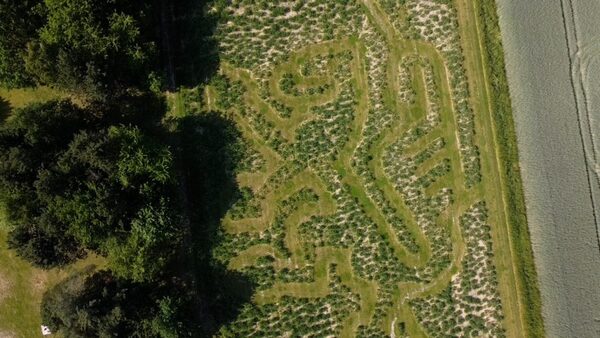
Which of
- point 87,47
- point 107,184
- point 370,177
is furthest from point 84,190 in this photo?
point 370,177

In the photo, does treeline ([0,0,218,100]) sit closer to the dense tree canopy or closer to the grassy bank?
the dense tree canopy

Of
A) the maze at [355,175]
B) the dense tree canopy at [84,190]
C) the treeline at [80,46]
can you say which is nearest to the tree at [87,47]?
the treeline at [80,46]

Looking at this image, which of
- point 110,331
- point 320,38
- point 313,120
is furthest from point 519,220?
point 110,331

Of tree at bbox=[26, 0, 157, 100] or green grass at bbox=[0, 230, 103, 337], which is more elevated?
tree at bbox=[26, 0, 157, 100]

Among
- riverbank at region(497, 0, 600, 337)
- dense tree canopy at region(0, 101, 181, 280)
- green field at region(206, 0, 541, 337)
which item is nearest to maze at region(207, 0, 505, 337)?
green field at region(206, 0, 541, 337)

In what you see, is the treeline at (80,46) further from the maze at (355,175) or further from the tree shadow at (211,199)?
the maze at (355,175)

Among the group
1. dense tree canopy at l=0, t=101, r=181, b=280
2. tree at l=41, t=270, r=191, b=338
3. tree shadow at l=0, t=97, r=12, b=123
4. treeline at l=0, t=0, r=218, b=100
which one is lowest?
tree at l=41, t=270, r=191, b=338
